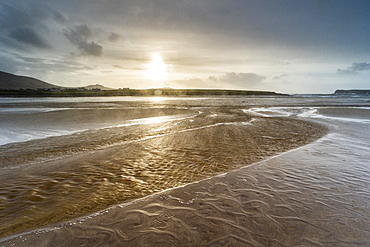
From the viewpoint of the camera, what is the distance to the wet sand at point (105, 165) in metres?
5.23

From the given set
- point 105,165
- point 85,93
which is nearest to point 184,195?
point 105,165

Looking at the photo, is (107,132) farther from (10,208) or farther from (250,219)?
(250,219)

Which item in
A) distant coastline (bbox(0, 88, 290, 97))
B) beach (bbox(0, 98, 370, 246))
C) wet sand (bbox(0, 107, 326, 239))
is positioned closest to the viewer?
beach (bbox(0, 98, 370, 246))

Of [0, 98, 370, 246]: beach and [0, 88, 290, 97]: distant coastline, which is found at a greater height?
[0, 88, 290, 97]: distant coastline

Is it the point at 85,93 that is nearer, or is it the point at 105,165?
the point at 105,165

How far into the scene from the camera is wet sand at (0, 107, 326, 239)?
523cm

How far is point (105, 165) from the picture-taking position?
8133 millimetres

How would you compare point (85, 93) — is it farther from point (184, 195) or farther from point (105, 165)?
point (184, 195)

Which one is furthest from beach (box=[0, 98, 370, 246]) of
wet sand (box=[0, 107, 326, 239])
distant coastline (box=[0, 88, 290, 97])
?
distant coastline (box=[0, 88, 290, 97])

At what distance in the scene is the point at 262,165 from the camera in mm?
8102

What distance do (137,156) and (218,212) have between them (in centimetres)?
565

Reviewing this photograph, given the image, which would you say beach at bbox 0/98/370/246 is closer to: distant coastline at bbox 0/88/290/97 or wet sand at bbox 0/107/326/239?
wet sand at bbox 0/107/326/239

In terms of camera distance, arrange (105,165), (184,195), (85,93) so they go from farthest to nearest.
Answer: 1. (85,93)
2. (105,165)
3. (184,195)

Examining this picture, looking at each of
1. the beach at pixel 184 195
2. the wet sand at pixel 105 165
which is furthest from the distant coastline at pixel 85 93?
the beach at pixel 184 195
